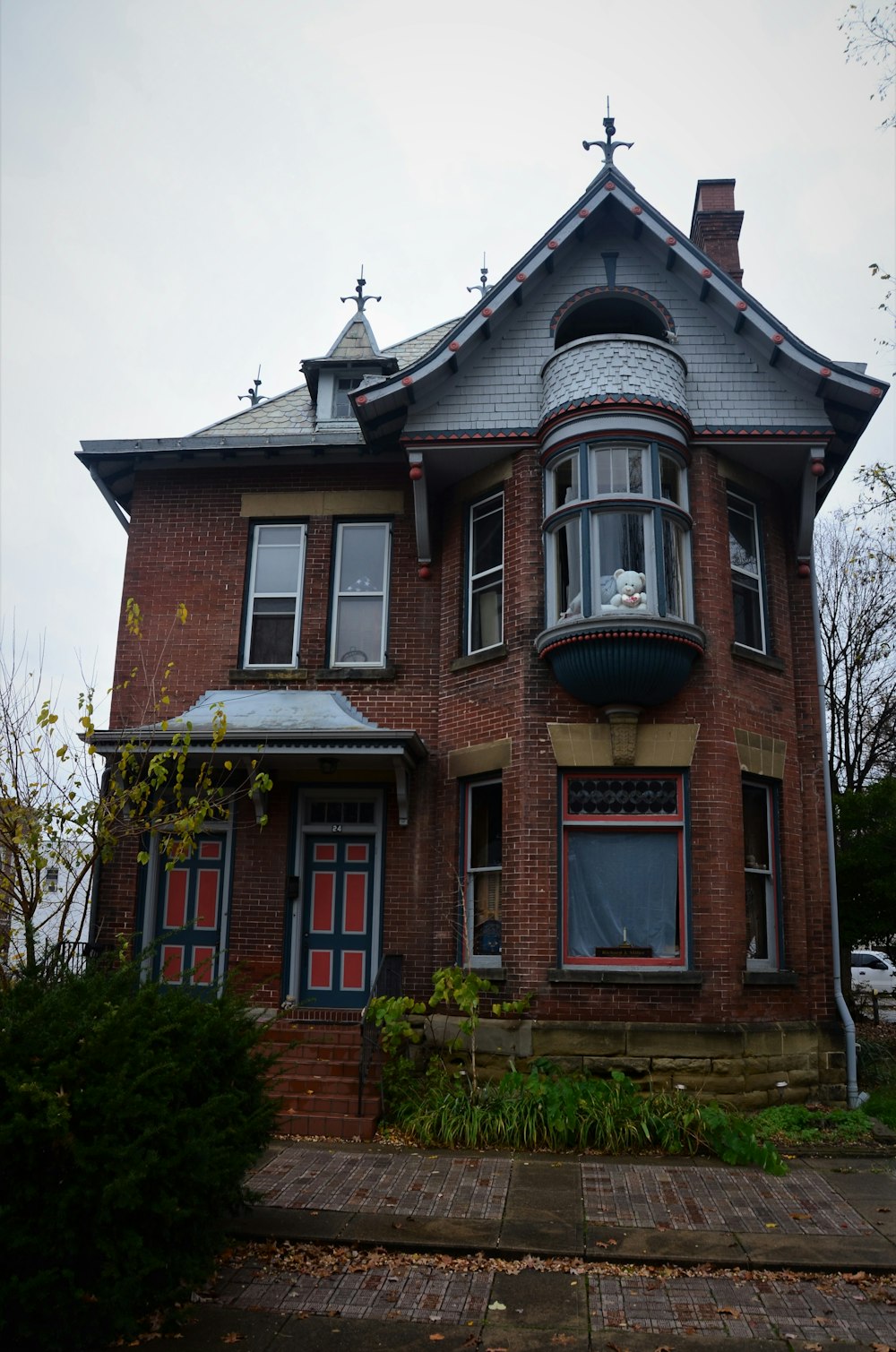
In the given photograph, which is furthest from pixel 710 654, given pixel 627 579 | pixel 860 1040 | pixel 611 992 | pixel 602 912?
pixel 860 1040

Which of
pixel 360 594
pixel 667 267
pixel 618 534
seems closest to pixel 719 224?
pixel 667 267

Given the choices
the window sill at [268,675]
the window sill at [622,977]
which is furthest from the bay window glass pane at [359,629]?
the window sill at [622,977]

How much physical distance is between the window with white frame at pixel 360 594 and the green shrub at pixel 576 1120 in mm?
5676

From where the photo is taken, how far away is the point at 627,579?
39.1 feet

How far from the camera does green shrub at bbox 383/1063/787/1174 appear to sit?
9680 millimetres

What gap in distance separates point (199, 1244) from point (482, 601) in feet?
28.6

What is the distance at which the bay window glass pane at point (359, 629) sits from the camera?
1418 cm

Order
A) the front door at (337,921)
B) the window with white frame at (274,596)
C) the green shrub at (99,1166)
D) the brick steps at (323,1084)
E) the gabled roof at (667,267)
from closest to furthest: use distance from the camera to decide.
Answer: the green shrub at (99,1166)
the brick steps at (323,1084)
the gabled roof at (667,267)
the front door at (337,921)
the window with white frame at (274,596)

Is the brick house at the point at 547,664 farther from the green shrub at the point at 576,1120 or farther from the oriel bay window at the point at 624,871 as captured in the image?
the green shrub at the point at 576,1120

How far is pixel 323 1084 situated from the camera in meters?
11.0

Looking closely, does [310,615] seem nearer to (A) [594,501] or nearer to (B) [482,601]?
(B) [482,601]

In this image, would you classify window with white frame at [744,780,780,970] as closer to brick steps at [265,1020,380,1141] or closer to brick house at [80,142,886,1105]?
brick house at [80,142,886,1105]

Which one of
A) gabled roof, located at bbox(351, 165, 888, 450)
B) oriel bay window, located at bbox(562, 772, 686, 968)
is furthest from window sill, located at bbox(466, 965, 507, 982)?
gabled roof, located at bbox(351, 165, 888, 450)

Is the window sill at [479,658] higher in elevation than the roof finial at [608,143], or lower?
lower
